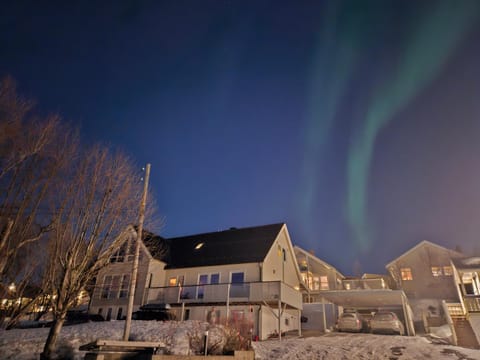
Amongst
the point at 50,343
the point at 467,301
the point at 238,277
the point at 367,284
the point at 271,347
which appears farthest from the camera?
the point at 367,284

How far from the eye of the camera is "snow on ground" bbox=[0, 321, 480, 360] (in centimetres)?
1366

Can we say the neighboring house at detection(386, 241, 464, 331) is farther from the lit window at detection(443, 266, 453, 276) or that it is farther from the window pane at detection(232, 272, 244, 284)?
the window pane at detection(232, 272, 244, 284)

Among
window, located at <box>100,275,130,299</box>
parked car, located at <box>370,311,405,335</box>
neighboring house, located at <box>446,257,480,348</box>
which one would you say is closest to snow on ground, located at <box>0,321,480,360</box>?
parked car, located at <box>370,311,405,335</box>

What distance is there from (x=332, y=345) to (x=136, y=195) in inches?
502

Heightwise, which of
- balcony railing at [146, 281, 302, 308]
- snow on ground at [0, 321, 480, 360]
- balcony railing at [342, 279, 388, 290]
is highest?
balcony railing at [342, 279, 388, 290]

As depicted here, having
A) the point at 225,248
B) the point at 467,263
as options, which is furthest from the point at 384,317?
the point at 467,263

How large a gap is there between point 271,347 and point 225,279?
10.2 metres

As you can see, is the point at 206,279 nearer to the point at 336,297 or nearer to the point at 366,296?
the point at 336,297

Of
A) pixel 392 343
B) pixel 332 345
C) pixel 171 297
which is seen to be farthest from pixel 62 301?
pixel 392 343

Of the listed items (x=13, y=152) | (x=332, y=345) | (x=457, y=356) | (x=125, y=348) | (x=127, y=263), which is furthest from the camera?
(x=127, y=263)

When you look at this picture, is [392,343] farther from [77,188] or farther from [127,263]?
[127,263]

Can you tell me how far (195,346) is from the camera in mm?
13242

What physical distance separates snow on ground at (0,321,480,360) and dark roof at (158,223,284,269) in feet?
31.7

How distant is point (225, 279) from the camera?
88.2 ft
